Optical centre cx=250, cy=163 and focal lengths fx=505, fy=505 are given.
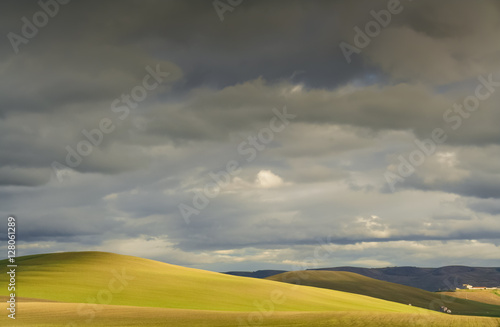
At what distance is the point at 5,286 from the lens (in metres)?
86.0

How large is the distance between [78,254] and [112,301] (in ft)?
196

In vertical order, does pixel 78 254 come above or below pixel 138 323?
above

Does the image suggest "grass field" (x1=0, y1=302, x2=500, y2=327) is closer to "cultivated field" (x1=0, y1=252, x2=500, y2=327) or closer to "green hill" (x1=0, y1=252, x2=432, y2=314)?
"cultivated field" (x1=0, y1=252, x2=500, y2=327)

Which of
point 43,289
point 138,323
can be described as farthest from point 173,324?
point 43,289

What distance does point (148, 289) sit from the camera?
88562mm

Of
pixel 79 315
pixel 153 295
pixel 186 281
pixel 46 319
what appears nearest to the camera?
pixel 46 319

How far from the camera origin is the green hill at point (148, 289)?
7881cm

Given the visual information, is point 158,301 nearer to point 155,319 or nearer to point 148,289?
point 148,289

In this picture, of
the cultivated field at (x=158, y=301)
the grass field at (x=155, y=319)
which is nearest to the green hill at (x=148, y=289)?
the cultivated field at (x=158, y=301)

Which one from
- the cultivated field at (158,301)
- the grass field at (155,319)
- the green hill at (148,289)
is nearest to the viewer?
the grass field at (155,319)

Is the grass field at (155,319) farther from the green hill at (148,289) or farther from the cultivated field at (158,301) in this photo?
the green hill at (148,289)

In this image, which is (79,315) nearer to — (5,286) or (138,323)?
(138,323)

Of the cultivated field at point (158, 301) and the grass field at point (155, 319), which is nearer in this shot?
the grass field at point (155, 319)

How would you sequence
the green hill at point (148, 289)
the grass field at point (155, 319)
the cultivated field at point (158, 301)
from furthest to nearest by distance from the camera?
the green hill at point (148, 289), the cultivated field at point (158, 301), the grass field at point (155, 319)
